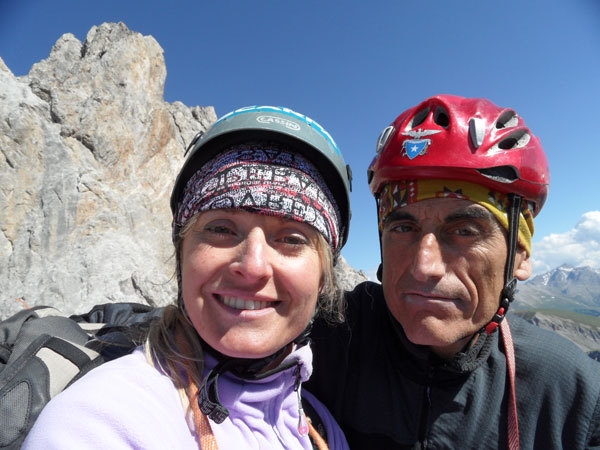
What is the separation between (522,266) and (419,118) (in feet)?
5.62

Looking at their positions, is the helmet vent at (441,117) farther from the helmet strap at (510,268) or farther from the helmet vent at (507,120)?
the helmet strap at (510,268)

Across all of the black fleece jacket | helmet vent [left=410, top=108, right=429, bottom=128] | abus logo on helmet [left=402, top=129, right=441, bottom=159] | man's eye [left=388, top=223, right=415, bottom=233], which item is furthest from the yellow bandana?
the black fleece jacket

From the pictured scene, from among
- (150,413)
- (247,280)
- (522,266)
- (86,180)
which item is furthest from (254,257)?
(86,180)

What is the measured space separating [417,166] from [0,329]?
11.6ft

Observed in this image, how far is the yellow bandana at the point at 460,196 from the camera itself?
2814 mm

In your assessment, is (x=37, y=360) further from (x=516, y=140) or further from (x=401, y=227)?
(x=516, y=140)

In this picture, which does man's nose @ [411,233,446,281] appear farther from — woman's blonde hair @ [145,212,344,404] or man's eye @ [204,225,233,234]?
man's eye @ [204,225,233,234]

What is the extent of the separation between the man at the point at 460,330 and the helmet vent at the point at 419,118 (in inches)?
7.6

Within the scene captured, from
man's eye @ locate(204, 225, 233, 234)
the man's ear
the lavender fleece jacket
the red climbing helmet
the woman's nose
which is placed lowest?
the lavender fleece jacket

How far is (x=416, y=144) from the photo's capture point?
304cm

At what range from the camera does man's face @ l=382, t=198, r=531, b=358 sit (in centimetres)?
270

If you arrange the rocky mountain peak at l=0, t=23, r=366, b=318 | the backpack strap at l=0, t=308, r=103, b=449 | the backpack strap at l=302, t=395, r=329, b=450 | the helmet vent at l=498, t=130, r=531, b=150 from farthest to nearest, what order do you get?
the rocky mountain peak at l=0, t=23, r=366, b=318 → the helmet vent at l=498, t=130, r=531, b=150 → the backpack strap at l=302, t=395, r=329, b=450 → the backpack strap at l=0, t=308, r=103, b=449

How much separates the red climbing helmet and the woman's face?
4.56 feet

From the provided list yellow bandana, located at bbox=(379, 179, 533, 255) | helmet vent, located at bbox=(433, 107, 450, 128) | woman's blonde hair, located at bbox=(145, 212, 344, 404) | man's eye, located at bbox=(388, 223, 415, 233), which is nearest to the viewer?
woman's blonde hair, located at bbox=(145, 212, 344, 404)
